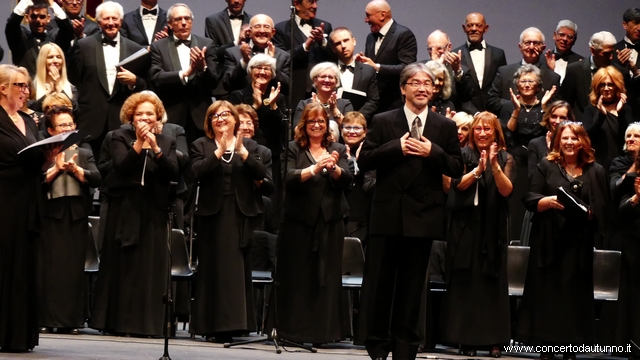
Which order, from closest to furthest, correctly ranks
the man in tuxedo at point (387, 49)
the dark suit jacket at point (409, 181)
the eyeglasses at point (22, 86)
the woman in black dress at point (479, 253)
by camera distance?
1. the dark suit jacket at point (409, 181)
2. the eyeglasses at point (22, 86)
3. the woman in black dress at point (479, 253)
4. the man in tuxedo at point (387, 49)

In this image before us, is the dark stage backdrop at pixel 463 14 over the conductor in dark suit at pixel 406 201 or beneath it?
over

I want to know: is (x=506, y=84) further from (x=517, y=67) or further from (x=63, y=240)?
(x=63, y=240)

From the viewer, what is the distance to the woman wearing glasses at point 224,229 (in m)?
6.60

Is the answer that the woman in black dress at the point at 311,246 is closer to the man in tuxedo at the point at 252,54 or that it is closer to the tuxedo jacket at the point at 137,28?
the man in tuxedo at the point at 252,54

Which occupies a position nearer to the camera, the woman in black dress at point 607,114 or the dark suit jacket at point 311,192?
the dark suit jacket at point 311,192

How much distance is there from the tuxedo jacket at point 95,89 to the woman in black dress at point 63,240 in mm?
1129

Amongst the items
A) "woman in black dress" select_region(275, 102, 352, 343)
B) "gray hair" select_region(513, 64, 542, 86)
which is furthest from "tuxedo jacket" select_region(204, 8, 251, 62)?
"gray hair" select_region(513, 64, 542, 86)

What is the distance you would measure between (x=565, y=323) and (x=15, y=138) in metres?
3.70

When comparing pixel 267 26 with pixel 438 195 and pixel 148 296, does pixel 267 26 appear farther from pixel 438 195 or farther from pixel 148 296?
pixel 438 195

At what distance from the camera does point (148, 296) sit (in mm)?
6738

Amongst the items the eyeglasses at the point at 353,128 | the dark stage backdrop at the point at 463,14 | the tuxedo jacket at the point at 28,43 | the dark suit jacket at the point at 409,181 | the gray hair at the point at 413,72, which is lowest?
the dark suit jacket at the point at 409,181

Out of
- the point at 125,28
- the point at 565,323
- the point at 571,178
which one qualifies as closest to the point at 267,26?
the point at 125,28

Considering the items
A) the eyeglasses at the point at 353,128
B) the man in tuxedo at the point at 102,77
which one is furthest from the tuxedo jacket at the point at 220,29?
the eyeglasses at the point at 353,128

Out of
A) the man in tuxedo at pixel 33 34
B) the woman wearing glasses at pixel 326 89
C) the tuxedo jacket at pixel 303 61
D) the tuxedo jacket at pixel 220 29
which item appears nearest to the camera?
the woman wearing glasses at pixel 326 89
